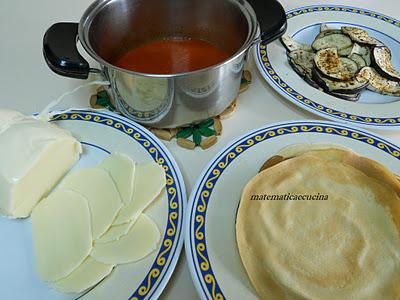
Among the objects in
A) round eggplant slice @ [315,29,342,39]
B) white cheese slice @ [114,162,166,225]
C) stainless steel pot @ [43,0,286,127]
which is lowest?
round eggplant slice @ [315,29,342,39]

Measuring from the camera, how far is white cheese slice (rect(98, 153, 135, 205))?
35.0 inches

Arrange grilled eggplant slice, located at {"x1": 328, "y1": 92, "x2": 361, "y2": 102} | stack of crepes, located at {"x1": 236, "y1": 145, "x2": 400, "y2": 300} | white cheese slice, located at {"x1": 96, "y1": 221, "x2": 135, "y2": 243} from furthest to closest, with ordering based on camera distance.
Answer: grilled eggplant slice, located at {"x1": 328, "y1": 92, "x2": 361, "y2": 102}
white cheese slice, located at {"x1": 96, "y1": 221, "x2": 135, "y2": 243}
stack of crepes, located at {"x1": 236, "y1": 145, "x2": 400, "y2": 300}

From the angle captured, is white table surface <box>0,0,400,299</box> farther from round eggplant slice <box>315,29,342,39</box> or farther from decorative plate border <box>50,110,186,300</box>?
round eggplant slice <box>315,29,342,39</box>

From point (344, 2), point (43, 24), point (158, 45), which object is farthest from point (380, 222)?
point (43, 24)

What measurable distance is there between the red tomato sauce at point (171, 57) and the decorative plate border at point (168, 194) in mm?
177

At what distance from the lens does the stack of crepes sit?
2.32ft

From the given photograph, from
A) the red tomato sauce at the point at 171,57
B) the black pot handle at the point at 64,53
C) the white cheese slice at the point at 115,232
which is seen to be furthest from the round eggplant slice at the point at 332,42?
the white cheese slice at the point at 115,232

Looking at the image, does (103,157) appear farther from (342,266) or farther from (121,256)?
(342,266)

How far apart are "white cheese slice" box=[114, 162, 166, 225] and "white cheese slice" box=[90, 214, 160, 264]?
29 mm

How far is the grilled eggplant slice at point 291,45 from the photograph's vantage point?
1.31m

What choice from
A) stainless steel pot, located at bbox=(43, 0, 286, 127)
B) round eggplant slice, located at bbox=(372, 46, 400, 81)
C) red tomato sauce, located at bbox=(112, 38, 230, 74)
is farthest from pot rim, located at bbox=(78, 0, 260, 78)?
round eggplant slice, located at bbox=(372, 46, 400, 81)

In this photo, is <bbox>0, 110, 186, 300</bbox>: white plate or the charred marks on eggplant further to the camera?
the charred marks on eggplant

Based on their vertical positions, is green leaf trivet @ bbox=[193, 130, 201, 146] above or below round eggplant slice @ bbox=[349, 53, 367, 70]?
above

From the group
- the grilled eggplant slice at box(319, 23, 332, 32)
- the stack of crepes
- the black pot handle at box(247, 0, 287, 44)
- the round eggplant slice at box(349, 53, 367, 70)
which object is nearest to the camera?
the stack of crepes
